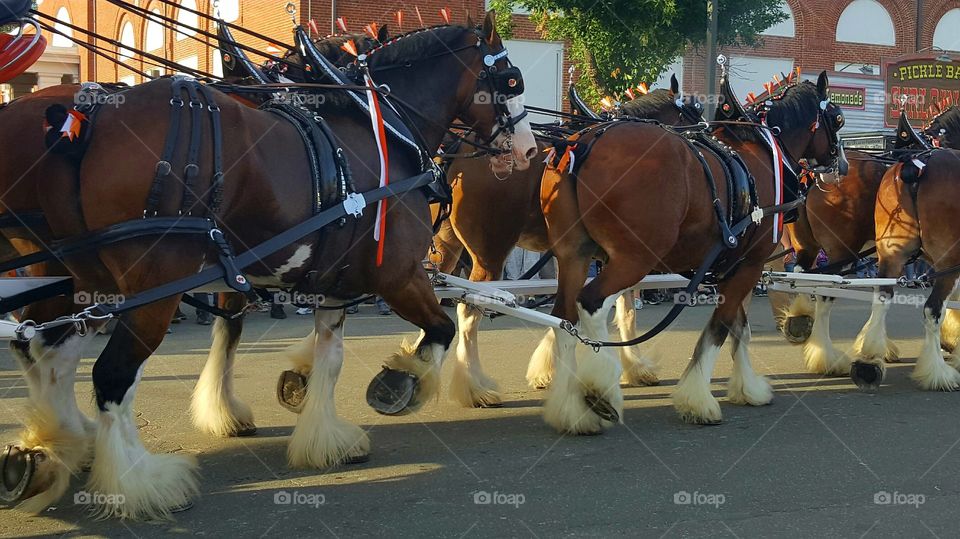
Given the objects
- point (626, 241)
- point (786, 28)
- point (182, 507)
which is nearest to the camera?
point (182, 507)

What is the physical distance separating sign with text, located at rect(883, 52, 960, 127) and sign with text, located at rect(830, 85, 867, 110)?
6.00ft

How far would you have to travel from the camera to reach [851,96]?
2709 centimetres

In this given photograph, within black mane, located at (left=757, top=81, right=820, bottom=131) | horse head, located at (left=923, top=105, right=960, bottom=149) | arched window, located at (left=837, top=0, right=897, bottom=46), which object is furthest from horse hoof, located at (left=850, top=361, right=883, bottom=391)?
arched window, located at (left=837, top=0, right=897, bottom=46)

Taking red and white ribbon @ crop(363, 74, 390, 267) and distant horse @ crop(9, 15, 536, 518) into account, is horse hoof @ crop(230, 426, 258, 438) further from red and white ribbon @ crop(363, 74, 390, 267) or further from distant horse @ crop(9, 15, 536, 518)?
red and white ribbon @ crop(363, 74, 390, 267)

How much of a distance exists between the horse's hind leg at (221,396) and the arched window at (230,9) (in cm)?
1732

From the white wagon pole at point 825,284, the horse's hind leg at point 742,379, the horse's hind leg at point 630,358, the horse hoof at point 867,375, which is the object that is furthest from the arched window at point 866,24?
the horse's hind leg at point 742,379

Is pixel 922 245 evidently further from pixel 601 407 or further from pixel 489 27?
pixel 489 27

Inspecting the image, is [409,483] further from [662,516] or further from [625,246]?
[625,246]

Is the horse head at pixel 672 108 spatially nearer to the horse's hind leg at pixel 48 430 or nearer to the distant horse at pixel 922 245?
the distant horse at pixel 922 245

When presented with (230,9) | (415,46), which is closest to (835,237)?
(415,46)

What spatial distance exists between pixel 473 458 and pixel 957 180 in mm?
5363

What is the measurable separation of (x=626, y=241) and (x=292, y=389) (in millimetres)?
2395

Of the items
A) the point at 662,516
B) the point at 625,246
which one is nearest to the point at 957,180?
the point at 625,246

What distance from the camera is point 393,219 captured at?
5.59 metres
